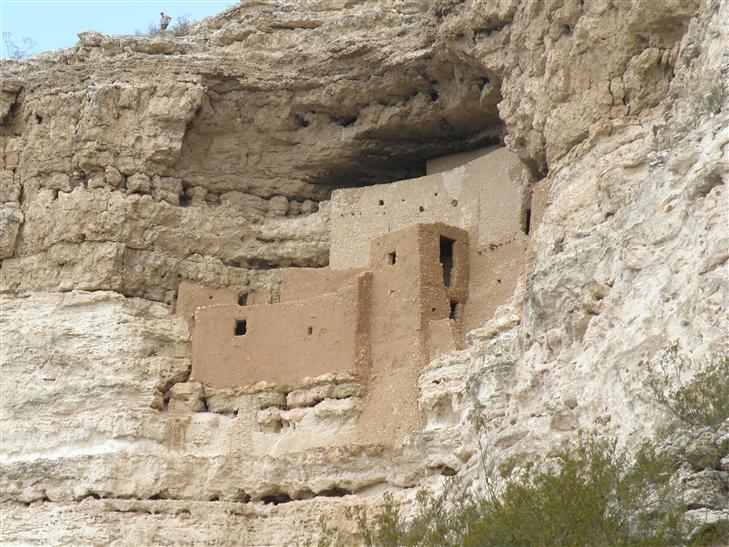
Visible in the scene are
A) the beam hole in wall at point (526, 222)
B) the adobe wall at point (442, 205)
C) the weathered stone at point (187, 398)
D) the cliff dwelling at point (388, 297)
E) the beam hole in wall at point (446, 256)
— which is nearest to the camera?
the cliff dwelling at point (388, 297)

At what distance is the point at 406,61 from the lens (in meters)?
23.7

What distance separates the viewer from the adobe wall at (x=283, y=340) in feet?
72.7

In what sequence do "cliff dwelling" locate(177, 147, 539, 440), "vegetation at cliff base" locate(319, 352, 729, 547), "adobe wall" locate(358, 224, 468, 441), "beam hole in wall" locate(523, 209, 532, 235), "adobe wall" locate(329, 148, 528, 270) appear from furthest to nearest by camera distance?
"adobe wall" locate(329, 148, 528, 270)
"beam hole in wall" locate(523, 209, 532, 235)
"cliff dwelling" locate(177, 147, 539, 440)
"adobe wall" locate(358, 224, 468, 441)
"vegetation at cliff base" locate(319, 352, 729, 547)

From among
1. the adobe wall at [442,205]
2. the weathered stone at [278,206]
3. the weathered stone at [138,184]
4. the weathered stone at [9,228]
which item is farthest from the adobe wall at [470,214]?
the weathered stone at [9,228]

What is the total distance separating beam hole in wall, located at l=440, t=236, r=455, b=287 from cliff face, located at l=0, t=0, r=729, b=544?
181 centimetres

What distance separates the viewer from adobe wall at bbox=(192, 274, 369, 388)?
2217cm

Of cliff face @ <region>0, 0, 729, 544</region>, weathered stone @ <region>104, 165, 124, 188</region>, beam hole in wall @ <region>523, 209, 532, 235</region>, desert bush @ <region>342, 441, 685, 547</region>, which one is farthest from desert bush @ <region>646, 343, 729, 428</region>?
weathered stone @ <region>104, 165, 124, 188</region>

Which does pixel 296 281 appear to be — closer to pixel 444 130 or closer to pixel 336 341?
pixel 336 341

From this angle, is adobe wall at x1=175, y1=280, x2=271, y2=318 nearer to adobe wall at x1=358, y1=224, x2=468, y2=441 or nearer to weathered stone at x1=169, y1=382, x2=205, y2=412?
weathered stone at x1=169, y1=382, x2=205, y2=412

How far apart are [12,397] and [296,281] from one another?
4561 millimetres

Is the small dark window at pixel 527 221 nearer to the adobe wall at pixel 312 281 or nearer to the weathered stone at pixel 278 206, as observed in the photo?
the adobe wall at pixel 312 281

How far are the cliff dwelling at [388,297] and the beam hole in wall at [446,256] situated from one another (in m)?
0.02

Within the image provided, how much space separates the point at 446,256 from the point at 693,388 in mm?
10109

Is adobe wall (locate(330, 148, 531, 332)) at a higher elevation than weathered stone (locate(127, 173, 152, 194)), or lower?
lower
